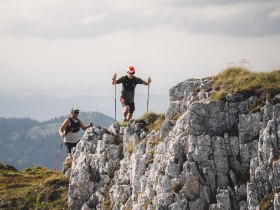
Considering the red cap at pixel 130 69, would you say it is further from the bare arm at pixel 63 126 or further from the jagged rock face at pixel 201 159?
the bare arm at pixel 63 126

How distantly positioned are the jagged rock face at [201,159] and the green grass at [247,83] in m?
0.57

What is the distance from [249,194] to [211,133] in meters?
4.05

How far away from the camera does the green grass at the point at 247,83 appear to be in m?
24.5

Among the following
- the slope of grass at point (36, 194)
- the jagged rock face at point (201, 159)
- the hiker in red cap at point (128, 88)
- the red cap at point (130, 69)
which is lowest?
the slope of grass at point (36, 194)

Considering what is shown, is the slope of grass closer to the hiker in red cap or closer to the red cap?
the hiker in red cap

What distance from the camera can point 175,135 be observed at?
25156mm

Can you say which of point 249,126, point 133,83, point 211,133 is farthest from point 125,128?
point 249,126

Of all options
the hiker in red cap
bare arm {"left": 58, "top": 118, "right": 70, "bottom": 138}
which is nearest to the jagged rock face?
the hiker in red cap

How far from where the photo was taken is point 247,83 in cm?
2538

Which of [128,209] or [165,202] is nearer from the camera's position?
[165,202]

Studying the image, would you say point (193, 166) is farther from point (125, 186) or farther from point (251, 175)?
point (125, 186)

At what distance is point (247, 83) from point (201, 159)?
5141 millimetres

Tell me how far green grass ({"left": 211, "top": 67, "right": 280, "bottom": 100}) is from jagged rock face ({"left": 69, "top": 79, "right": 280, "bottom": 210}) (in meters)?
0.57

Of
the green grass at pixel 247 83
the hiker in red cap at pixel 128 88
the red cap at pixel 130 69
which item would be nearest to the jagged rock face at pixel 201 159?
the green grass at pixel 247 83
